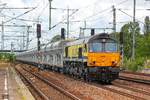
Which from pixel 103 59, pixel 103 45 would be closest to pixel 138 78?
pixel 103 45

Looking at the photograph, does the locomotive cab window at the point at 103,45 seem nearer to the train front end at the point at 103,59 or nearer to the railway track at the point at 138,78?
the train front end at the point at 103,59

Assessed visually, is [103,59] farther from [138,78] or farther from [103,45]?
[138,78]

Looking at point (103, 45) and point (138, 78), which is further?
point (138, 78)

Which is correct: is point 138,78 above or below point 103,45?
below

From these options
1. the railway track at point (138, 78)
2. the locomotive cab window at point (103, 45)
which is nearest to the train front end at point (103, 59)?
Answer: the locomotive cab window at point (103, 45)

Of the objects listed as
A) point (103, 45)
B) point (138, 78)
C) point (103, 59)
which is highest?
point (103, 45)

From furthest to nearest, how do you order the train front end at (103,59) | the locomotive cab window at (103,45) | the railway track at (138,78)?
the railway track at (138,78), the locomotive cab window at (103,45), the train front end at (103,59)

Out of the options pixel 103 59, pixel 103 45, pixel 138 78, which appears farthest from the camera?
pixel 138 78

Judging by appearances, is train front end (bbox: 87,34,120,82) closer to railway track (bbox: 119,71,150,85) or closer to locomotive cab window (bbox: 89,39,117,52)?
locomotive cab window (bbox: 89,39,117,52)

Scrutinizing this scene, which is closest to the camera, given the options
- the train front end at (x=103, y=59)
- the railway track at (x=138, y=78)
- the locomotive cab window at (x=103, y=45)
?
the train front end at (x=103, y=59)

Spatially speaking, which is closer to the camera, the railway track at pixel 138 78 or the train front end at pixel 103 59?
the train front end at pixel 103 59

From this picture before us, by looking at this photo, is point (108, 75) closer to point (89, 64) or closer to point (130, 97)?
point (89, 64)

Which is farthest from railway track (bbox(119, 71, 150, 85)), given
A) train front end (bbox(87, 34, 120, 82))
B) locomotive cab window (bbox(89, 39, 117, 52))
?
locomotive cab window (bbox(89, 39, 117, 52))

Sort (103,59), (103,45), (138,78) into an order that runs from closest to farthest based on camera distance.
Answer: (103,59)
(103,45)
(138,78)
